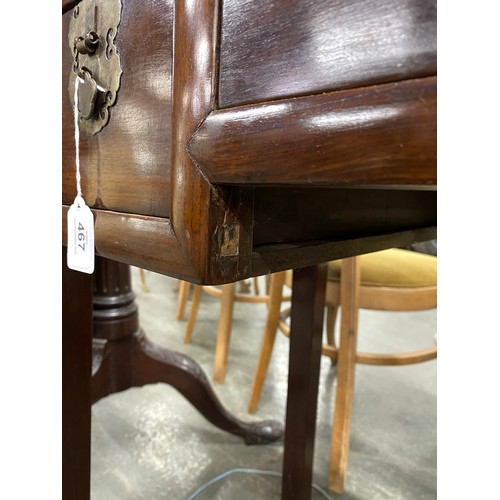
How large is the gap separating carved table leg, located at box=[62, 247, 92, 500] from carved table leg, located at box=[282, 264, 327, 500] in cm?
39

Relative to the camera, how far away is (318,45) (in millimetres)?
239

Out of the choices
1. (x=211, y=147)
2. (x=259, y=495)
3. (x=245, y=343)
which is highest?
(x=211, y=147)

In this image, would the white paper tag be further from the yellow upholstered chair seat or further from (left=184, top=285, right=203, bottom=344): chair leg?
(left=184, top=285, right=203, bottom=344): chair leg

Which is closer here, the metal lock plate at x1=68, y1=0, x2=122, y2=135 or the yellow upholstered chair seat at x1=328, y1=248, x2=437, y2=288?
the metal lock plate at x1=68, y1=0, x2=122, y2=135

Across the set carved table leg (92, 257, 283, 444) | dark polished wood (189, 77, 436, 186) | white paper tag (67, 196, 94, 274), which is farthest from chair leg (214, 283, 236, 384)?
dark polished wood (189, 77, 436, 186)

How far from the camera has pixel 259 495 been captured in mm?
985

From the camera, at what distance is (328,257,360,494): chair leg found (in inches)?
39.3

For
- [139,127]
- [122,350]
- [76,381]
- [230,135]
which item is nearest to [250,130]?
[230,135]

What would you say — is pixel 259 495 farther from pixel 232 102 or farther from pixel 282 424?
pixel 232 102

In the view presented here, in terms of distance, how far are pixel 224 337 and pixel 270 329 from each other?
32cm

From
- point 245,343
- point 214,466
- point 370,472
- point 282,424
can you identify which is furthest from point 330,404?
point 245,343

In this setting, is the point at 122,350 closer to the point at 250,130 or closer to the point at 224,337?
the point at 224,337
